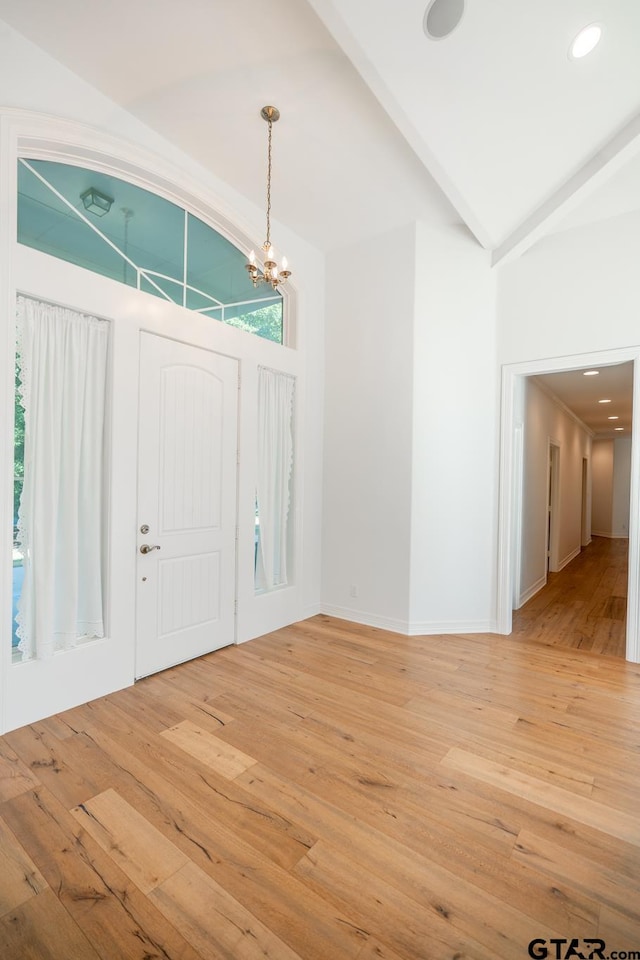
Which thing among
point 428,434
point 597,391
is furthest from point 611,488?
point 428,434

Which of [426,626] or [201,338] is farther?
[426,626]

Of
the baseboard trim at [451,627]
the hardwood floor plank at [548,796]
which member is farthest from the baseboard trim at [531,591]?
the hardwood floor plank at [548,796]

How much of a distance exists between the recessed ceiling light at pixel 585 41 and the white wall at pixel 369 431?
1.80 meters

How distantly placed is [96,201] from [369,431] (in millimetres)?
2781

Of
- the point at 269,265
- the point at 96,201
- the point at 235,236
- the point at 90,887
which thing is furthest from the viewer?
the point at 235,236

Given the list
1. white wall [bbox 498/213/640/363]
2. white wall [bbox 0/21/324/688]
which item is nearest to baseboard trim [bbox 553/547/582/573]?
white wall [bbox 498/213/640/363]

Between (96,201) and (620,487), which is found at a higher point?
(96,201)

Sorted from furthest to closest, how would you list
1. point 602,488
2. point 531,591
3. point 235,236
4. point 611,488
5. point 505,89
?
point 602,488 < point 611,488 < point 531,591 < point 235,236 < point 505,89

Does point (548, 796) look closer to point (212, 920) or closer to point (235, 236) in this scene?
point (212, 920)

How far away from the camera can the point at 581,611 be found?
495cm

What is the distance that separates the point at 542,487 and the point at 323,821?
538 cm

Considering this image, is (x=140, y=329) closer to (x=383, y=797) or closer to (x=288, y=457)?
(x=288, y=457)

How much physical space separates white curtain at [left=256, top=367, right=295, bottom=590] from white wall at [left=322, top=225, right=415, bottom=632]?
53 cm

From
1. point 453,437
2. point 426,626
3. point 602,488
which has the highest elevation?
point 453,437
